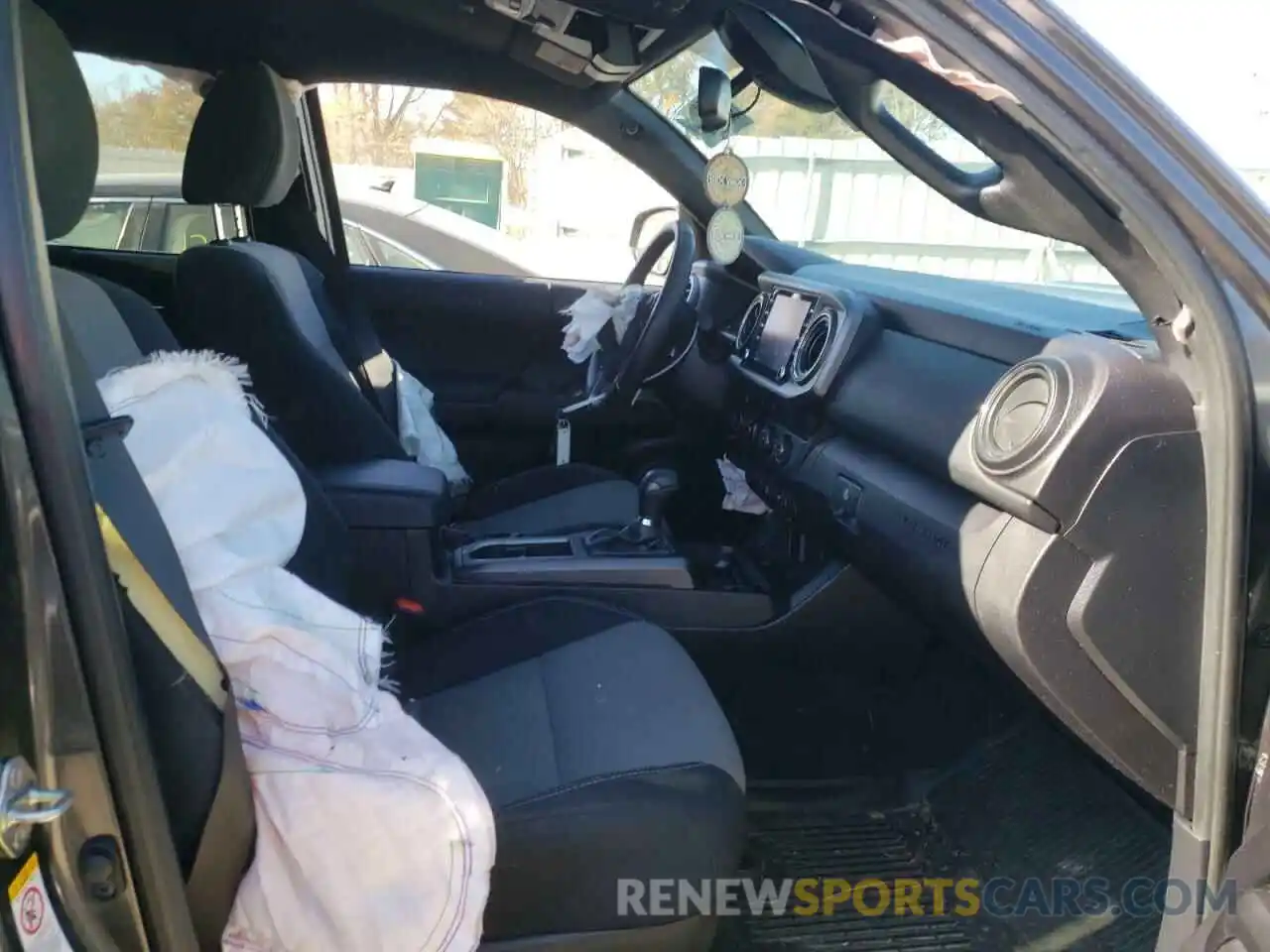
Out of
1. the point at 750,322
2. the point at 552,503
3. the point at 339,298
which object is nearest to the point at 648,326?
the point at 750,322

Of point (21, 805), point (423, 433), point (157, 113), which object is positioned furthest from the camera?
point (423, 433)

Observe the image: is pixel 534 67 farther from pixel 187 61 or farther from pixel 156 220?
pixel 156 220

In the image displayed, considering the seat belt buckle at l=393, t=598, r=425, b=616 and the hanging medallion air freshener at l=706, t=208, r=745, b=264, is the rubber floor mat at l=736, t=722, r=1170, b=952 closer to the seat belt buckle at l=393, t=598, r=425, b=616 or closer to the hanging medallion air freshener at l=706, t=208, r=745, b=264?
the seat belt buckle at l=393, t=598, r=425, b=616

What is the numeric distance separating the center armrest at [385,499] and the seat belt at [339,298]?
1.85ft

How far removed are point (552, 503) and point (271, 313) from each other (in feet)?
2.28

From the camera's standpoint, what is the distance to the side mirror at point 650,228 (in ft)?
8.66

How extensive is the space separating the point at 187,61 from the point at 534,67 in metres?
0.81

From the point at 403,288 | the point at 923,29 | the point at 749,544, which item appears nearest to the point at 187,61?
the point at 403,288

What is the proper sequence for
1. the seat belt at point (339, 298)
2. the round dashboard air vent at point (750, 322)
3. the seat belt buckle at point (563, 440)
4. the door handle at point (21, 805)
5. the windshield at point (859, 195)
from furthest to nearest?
1. the seat belt buckle at point (563, 440)
2. the seat belt at point (339, 298)
3. the round dashboard air vent at point (750, 322)
4. the windshield at point (859, 195)
5. the door handle at point (21, 805)

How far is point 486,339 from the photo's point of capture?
3057 mm

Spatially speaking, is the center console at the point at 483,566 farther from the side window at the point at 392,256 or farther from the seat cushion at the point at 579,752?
the side window at the point at 392,256

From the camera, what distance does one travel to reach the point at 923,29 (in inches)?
39.5

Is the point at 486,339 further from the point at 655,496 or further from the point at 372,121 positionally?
the point at 655,496

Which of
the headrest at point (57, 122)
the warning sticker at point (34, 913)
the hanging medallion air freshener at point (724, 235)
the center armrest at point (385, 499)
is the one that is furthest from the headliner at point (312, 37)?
the warning sticker at point (34, 913)
